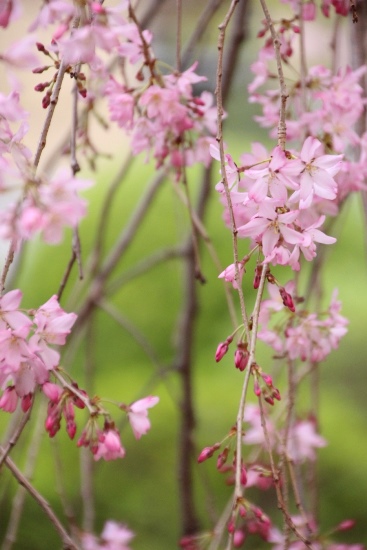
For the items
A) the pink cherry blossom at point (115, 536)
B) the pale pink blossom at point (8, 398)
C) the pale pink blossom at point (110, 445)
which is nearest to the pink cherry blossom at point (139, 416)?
the pale pink blossom at point (110, 445)

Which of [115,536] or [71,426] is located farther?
[115,536]

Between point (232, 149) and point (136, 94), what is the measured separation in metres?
1.87

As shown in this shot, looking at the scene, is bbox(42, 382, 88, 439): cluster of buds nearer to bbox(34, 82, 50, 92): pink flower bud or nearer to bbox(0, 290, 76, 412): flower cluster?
bbox(0, 290, 76, 412): flower cluster

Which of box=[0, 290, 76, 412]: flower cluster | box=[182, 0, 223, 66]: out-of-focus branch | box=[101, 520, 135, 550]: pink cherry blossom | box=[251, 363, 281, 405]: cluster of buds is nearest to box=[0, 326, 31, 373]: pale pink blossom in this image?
box=[0, 290, 76, 412]: flower cluster

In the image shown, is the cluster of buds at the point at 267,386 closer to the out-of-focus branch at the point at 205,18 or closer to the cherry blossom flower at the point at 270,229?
the cherry blossom flower at the point at 270,229

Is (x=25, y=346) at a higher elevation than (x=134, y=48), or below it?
below

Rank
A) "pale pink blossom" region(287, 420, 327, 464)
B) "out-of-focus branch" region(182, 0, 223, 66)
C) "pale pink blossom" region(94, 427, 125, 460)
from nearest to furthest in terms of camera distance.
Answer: "pale pink blossom" region(94, 427, 125, 460), "out-of-focus branch" region(182, 0, 223, 66), "pale pink blossom" region(287, 420, 327, 464)

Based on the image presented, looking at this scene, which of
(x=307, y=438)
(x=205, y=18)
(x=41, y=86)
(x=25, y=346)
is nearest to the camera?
(x=25, y=346)

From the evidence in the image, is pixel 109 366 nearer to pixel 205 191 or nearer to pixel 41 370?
pixel 205 191

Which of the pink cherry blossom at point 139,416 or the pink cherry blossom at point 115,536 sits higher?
the pink cherry blossom at point 139,416

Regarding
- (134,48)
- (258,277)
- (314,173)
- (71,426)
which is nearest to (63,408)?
(71,426)

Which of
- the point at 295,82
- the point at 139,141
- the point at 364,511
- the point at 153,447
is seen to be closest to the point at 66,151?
the point at 139,141

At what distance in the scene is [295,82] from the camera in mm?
1211

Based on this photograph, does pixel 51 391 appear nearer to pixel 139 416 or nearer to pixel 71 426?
pixel 71 426
